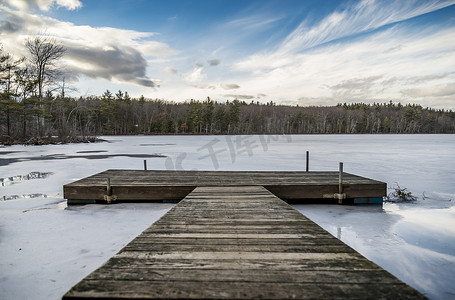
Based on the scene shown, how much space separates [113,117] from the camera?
58000 millimetres

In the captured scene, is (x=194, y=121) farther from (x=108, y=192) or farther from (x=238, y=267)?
→ (x=238, y=267)

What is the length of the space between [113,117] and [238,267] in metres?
62.9

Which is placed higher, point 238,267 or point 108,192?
point 238,267

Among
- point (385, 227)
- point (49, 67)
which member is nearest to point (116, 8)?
point (49, 67)

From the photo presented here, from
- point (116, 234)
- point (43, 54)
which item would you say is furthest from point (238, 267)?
point (43, 54)

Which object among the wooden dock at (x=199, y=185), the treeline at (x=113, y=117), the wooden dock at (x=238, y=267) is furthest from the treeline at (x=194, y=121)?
the wooden dock at (x=238, y=267)

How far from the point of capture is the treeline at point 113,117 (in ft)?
72.7

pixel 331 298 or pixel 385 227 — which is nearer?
pixel 331 298

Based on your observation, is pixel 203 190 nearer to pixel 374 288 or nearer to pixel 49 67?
pixel 374 288

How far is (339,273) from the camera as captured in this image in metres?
1.72

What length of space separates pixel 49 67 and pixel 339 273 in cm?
3382

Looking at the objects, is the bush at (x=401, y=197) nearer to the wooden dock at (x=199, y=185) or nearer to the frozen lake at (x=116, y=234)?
the frozen lake at (x=116, y=234)

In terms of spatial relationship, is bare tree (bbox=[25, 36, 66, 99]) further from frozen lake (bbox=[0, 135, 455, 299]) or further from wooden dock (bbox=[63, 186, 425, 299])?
wooden dock (bbox=[63, 186, 425, 299])

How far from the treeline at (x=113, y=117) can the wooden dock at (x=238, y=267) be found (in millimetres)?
23246
